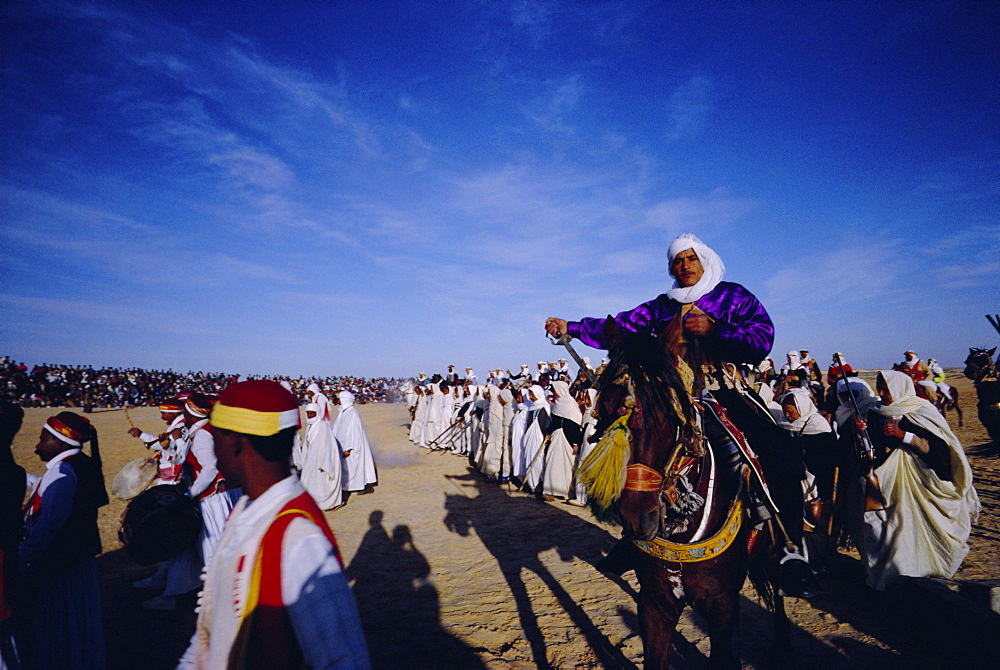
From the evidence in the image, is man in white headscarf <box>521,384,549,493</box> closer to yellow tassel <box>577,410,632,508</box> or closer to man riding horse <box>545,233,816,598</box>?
man riding horse <box>545,233,816,598</box>

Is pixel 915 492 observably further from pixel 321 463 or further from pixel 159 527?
pixel 321 463

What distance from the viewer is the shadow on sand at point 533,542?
486cm

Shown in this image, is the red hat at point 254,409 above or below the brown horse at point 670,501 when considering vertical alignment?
above

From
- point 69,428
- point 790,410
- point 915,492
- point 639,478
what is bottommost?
point 915,492

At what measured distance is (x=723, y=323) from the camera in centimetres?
304

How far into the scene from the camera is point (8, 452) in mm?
3488

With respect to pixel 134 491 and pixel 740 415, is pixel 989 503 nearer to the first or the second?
pixel 740 415

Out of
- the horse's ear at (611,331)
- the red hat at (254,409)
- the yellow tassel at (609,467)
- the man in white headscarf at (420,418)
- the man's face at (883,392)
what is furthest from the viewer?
the man in white headscarf at (420,418)

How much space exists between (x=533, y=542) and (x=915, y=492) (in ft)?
17.6

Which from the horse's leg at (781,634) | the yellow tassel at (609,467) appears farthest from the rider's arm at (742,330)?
the horse's leg at (781,634)

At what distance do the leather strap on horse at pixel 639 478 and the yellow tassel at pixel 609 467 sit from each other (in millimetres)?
27

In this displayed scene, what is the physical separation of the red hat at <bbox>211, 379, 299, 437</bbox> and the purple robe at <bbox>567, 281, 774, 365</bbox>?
6.43ft

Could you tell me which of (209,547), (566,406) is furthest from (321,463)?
(566,406)

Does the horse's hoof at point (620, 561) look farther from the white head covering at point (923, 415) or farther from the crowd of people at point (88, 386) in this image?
the crowd of people at point (88, 386)
